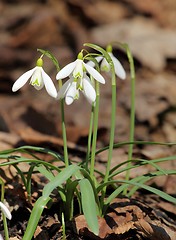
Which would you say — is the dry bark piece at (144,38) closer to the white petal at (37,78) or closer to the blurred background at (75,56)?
the blurred background at (75,56)

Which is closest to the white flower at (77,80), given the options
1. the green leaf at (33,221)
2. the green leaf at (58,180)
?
the green leaf at (58,180)

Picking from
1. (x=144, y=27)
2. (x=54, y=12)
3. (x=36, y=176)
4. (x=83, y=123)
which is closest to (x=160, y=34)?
(x=144, y=27)

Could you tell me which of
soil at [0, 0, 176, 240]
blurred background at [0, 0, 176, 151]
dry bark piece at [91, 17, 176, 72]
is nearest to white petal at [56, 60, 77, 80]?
soil at [0, 0, 176, 240]

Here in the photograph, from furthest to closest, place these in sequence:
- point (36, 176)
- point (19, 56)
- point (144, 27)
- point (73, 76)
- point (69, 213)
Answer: point (144, 27) < point (19, 56) < point (36, 176) < point (69, 213) < point (73, 76)

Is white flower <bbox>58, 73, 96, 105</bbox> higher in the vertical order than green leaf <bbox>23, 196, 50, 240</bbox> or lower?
higher

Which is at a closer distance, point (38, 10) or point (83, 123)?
point (83, 123)

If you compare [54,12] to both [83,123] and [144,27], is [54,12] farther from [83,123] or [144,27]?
[83,123]

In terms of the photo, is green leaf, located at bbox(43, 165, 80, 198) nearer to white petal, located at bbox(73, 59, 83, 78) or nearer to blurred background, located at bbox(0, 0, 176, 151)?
white petal, located at bbox(73, 59, 83, 78)
